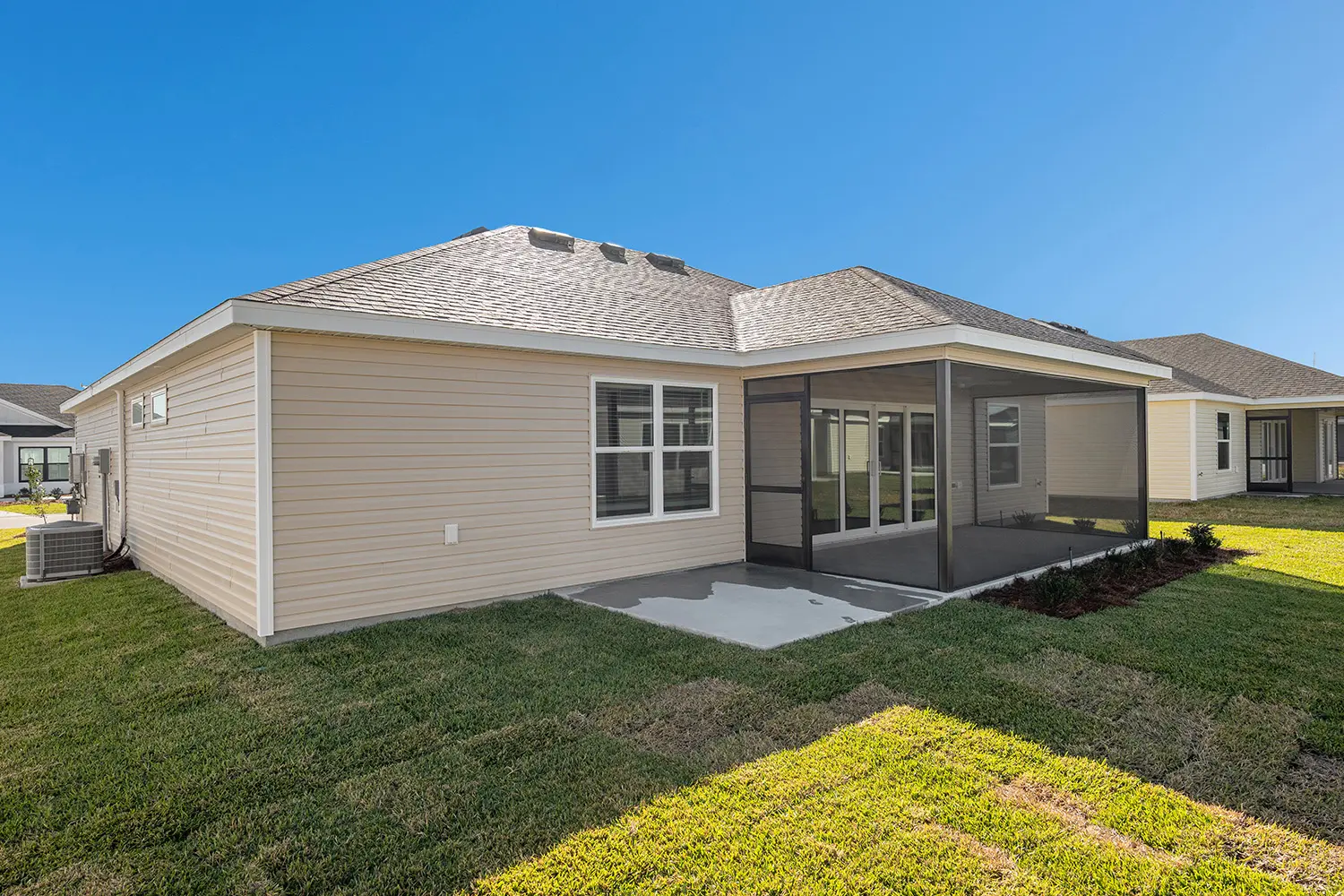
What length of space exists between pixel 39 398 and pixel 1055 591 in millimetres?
41195

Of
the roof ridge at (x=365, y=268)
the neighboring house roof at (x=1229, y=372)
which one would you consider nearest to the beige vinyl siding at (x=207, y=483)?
the roof ridge at (x=365, y=268)

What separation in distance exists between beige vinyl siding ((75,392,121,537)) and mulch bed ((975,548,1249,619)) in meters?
12.8

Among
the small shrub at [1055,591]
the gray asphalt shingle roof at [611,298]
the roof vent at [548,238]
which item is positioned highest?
the roof vent at [548,238]

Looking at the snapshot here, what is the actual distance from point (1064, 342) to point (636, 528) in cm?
644

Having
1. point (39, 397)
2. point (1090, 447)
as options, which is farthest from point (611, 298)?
point (39, 397)

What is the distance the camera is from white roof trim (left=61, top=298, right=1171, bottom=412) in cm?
501

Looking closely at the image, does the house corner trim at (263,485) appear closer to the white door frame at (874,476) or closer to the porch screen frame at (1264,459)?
the white door frame at (874,476)

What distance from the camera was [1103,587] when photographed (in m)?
6.74

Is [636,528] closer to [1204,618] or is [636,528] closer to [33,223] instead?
[1204,618]

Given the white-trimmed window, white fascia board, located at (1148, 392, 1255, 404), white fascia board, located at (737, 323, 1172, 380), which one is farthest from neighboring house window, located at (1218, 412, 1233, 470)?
the white-trimmed window

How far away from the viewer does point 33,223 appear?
26500 millimetres

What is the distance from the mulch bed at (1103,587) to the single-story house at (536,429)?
61 centimetres

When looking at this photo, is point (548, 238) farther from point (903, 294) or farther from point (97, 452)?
point (97, 452)

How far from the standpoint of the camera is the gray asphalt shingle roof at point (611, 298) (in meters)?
6.12
